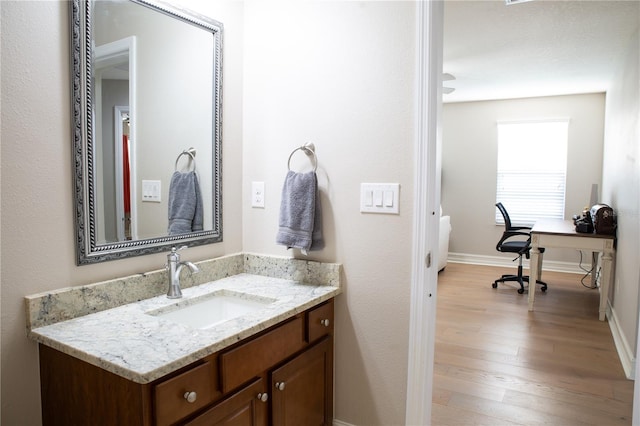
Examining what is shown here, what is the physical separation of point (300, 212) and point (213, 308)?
0.55m

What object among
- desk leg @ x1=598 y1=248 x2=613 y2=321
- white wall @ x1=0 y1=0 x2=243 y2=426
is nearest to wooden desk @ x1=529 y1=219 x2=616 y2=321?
desk leg @ x1=598 y1=248 x2=613 y2=321

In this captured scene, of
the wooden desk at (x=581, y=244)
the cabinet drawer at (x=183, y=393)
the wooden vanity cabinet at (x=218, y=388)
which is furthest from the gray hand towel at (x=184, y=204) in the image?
the wooden desk at (x=581, y=244)

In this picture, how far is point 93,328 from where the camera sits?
4.42 ft

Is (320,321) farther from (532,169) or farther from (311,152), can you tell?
(532,169)

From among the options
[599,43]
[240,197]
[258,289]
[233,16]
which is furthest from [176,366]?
[599,43]

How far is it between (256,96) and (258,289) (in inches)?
36.6

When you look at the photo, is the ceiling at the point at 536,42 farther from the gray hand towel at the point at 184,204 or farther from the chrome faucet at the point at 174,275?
the chrome faucet at the point at 174,275

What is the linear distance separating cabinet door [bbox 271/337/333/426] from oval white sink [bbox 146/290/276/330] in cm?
28

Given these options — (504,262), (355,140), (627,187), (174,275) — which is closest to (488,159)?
(504,262)

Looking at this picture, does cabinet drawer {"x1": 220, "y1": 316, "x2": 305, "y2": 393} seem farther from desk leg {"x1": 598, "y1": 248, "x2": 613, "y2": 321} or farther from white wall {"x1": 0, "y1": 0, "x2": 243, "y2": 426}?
desk leg {"x1": 598, "y1": 248, "x2": 613, "y2": 321}

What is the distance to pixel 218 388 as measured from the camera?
4.27 ft

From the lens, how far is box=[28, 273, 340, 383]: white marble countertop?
1.12 m

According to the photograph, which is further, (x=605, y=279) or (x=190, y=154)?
(x=605, y=279)

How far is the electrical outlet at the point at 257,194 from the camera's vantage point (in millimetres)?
2102
